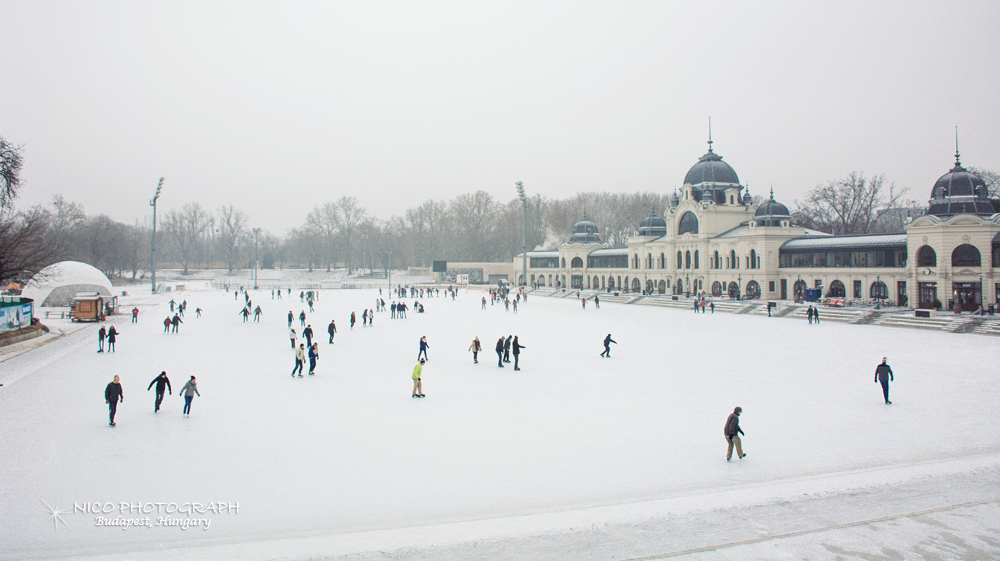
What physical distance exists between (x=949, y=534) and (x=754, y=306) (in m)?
34.4

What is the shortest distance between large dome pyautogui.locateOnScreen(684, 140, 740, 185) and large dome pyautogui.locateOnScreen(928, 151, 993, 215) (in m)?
22.5

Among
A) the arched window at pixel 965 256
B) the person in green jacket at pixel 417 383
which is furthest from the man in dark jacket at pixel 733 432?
the arched window at pixel 965 256

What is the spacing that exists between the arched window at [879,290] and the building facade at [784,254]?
6 centimetres

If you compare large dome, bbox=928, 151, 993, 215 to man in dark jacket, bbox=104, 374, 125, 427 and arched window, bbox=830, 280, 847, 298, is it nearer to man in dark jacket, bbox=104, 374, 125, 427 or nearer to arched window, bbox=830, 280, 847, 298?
arched window, bbox=830, 280, 847, 298

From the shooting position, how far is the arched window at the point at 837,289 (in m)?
39.9

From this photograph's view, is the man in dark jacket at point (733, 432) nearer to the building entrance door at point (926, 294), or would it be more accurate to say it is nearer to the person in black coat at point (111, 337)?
the person in black coat at point (111, 337)

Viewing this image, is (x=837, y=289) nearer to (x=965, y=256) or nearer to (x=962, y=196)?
(x=965, y=256)

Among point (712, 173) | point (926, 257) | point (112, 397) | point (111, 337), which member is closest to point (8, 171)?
point (111, 337)

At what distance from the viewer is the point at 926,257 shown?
3425cm

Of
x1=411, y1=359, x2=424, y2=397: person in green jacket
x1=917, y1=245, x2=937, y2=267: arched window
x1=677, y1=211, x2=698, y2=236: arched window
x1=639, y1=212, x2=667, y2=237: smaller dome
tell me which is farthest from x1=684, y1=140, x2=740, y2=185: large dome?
x1=411, y1=359, x2=424, y2=397: person in green jacket

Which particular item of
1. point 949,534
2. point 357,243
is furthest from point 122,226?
point 949,534

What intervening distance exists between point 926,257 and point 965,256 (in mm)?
2042

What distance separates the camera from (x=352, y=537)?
21.8 ft

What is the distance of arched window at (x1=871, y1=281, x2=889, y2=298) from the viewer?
37156 millimetres
